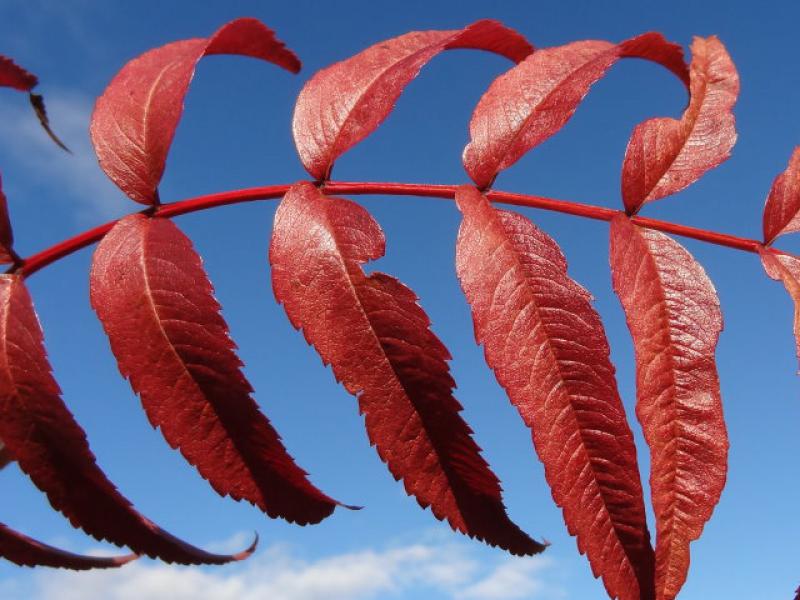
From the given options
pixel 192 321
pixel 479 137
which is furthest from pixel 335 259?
pixel 479 137

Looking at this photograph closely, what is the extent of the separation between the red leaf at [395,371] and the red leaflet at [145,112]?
0.35 m

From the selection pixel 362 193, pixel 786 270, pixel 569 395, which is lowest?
pixel 569 395

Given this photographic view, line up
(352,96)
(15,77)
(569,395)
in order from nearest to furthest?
(569,395) → (352,96) → (15,77)

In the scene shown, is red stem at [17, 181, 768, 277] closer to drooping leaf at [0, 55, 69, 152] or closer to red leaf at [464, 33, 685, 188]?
red leaf at [464, 33, 685, 188]

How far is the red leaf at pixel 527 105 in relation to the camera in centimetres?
159

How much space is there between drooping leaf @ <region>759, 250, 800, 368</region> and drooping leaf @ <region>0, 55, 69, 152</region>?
1420 mm

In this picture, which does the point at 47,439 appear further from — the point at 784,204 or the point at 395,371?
the point at 784,204

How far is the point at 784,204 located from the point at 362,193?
2.77 feet

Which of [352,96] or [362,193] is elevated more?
[352,96]

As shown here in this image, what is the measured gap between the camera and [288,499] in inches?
58.3

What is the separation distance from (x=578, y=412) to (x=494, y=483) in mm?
180

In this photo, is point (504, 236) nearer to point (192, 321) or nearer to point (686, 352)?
point (686, 352)

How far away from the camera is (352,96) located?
1.65m

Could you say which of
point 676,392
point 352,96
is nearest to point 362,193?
point 352,96
